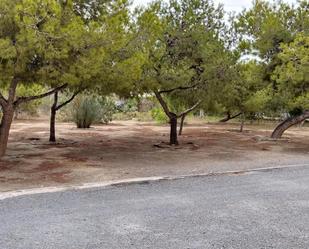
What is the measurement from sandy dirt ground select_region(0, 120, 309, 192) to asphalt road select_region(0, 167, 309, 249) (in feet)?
4.99

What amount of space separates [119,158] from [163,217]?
6.29m

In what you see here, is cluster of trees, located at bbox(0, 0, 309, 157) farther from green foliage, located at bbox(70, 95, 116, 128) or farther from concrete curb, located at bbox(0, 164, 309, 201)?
green foliage, located at bbox(70, 95, 116, 128)

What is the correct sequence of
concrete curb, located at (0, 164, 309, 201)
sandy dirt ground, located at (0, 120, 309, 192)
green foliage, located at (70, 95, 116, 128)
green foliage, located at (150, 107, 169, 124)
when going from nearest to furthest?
concrete curb, located at (0, 164, 309, 201), sandy dirt ground, located at (0, 120, 309, 192), green foliage, located at (70, 95, 116, 128), green foliage, located at (150, 107, 169, 124)

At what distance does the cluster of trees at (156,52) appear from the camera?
8672 millimetres

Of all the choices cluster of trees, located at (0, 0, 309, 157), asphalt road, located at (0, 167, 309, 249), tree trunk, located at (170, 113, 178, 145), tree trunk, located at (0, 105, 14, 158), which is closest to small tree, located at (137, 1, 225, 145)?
cluster of trees, located at (0, 0, 309, 157)

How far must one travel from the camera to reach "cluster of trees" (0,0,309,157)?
8672 millimetres

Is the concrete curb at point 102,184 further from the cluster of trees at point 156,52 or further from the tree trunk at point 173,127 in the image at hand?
the tree trunk at point 173,127

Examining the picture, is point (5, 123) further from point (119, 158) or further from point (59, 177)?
point (119, 158)

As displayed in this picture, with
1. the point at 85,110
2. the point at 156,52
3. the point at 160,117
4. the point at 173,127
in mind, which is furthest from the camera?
the point at 160,117

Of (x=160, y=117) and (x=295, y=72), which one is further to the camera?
(x=160, y=117)

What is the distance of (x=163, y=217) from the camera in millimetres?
5641

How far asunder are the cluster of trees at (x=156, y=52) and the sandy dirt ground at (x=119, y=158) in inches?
48.9

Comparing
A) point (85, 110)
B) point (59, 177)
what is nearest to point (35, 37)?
point (59, 177)

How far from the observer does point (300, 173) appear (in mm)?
9344
